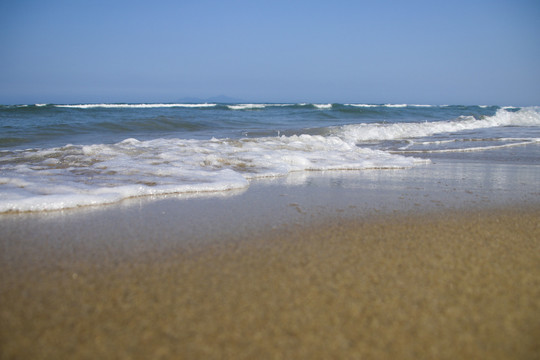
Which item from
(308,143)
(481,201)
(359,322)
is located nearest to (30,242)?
(359,322)

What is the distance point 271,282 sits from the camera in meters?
1.57

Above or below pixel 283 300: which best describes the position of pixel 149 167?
above

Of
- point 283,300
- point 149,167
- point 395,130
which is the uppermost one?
point 395,130

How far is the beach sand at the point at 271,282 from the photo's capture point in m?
1.18

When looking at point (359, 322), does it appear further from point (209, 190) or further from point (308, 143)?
point (308, 143)

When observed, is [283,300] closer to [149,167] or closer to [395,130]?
[149,167]

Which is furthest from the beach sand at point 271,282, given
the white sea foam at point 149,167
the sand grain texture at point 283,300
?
the white sea foam at point 149,167

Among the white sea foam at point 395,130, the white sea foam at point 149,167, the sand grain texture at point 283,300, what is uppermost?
the white sea foam at point 395,130

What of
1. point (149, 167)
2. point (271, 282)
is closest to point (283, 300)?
point (271, 282)

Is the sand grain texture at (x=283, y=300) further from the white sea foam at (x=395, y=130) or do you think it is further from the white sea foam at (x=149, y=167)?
the white sea foam at (x=395, y=130)

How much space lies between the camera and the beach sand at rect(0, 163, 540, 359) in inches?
46.6

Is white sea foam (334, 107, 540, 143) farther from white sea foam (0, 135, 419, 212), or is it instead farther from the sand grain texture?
the sand grain texture

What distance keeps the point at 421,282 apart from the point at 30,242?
1927mm

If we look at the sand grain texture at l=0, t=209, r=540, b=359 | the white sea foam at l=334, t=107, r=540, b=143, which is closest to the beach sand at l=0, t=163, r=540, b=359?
the sand grain texture at l=0, t=209, r=540, b=359
